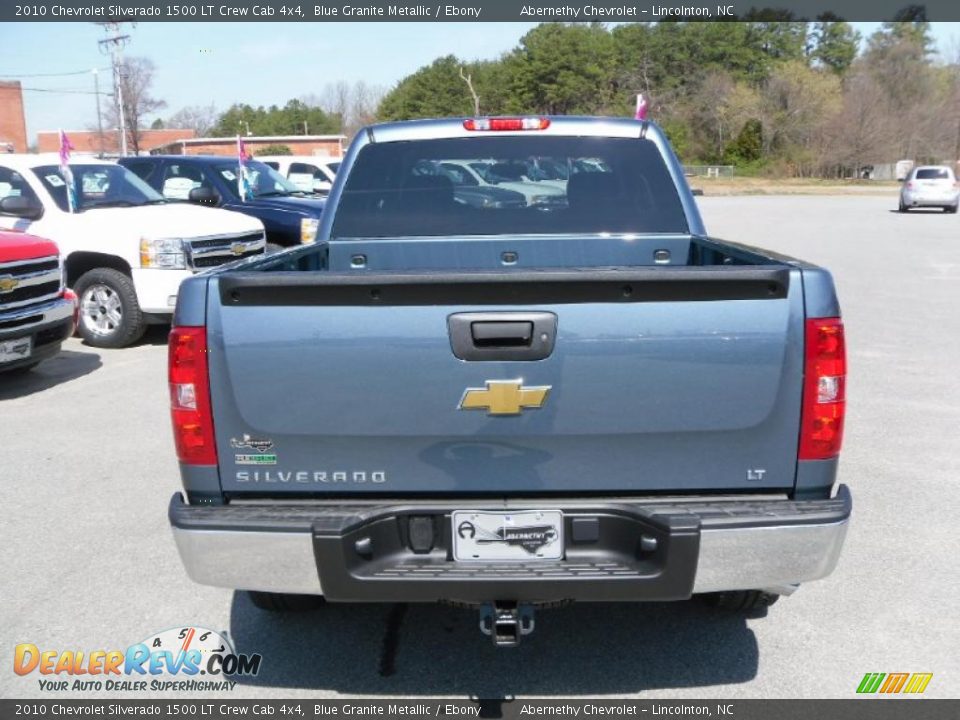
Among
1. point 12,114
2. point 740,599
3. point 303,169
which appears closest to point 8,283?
point 740,599

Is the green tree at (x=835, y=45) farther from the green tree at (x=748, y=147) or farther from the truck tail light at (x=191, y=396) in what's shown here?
the truck tail light at (x=191, y=396)

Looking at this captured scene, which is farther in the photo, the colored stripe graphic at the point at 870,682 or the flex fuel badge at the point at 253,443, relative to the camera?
the colored stripe graphic at the point at 870,682

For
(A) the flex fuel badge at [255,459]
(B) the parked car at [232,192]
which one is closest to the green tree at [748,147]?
(B) the parked car at [232,192]

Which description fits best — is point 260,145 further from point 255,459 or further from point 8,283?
point 255,459

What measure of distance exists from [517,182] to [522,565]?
279cm

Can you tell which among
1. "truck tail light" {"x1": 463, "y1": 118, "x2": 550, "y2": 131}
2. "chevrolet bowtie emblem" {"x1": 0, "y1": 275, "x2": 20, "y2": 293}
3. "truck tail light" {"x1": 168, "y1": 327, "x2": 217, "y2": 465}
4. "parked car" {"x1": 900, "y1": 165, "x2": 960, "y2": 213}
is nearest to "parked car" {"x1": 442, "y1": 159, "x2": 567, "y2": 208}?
"truck tail light" {"x1": 463, "y1": 118, "x2": 550, "y2": 131}

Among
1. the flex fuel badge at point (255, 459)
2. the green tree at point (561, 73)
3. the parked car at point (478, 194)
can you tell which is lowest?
the flex fuel badge at point (255, 459)

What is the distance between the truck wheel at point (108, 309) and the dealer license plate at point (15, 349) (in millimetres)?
1904

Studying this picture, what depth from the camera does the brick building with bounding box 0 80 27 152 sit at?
75.3 meters

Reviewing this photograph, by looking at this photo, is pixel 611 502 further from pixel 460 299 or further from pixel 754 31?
pixel 754 31

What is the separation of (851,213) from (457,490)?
111 feet

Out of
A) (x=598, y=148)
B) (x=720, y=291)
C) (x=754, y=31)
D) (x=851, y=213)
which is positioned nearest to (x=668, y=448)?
(x=720, y=291)

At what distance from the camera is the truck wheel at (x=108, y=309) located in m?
9.58

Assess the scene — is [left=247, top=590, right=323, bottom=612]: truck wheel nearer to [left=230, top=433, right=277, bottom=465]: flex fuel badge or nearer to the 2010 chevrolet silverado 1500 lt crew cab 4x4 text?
the 2010 chevrolet silverado 1500 lt crew cab 4x4 text
